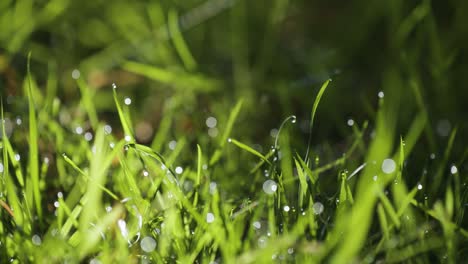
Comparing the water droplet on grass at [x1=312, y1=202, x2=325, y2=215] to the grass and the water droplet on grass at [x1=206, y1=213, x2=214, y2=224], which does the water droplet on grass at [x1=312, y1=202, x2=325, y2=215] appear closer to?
the grass

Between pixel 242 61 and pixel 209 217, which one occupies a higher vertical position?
pixel 242 61

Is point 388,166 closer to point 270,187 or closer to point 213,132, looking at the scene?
point 270,187

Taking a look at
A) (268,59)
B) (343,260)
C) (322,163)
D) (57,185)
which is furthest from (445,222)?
(268,59)

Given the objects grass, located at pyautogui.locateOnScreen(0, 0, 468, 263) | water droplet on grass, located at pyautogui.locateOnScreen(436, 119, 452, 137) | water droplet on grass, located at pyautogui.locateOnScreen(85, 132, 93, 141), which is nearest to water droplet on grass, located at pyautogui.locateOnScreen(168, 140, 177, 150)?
grass, located at pyautogui.locateOnScreen(0, 0, 468, 263)

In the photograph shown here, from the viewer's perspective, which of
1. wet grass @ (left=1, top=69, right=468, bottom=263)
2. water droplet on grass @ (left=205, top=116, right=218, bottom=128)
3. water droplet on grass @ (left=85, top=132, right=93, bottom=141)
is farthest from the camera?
water droplet on grass @ (left=205, top=116, right=218, bottom=128)

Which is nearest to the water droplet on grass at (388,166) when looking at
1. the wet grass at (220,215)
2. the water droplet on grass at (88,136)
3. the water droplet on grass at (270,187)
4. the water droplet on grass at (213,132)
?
the wet grass at (220,215)

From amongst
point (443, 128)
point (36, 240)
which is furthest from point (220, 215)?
point (443, 128)

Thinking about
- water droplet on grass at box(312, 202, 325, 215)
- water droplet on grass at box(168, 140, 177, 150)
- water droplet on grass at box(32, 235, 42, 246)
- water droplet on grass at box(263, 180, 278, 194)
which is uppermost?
water droplet on grass at box(263, 180, 278, 194)
